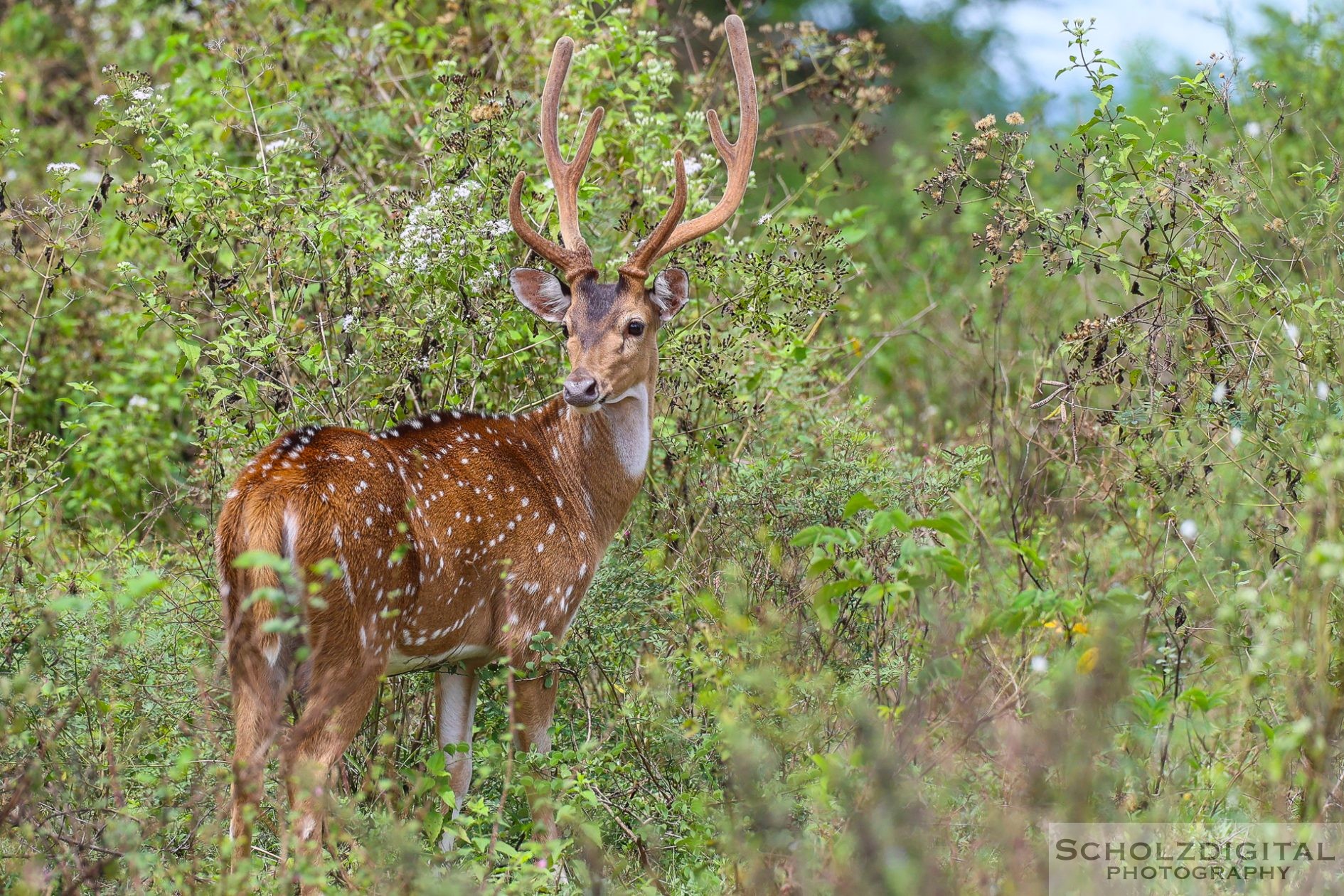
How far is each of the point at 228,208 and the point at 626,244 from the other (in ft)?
6.87

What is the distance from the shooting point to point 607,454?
643cm

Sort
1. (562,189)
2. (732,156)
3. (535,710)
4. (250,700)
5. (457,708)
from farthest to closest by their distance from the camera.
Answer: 1. (732,156)
2. (562,189)
3. (457,708)
4. (535,710)
5. (250,700)

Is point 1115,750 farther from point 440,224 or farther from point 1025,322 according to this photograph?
point 1025,322

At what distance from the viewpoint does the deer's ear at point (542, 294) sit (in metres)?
6.45

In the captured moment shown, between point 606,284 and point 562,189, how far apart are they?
0.65 m

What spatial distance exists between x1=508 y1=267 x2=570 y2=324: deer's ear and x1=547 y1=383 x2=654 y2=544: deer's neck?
0.44m

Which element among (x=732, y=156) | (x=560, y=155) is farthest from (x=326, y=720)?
(x=732, y=156)

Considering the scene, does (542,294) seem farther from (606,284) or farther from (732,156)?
(732,156)

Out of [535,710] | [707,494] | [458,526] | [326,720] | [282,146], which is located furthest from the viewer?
[707,494]

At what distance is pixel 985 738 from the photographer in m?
5.71

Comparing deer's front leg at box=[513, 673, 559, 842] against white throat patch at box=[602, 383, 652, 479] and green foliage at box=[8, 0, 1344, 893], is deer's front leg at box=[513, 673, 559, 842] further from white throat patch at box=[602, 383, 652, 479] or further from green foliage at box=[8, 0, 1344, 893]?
white throat patch at box=[602, 383, 652, 479]

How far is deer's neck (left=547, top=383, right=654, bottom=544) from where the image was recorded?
632cm

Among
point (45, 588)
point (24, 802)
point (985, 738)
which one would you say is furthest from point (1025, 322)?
point (24, 802)

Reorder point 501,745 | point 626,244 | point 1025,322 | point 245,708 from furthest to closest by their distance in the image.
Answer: point 1025,322
point 626,244
point 501,745
point 245,708
